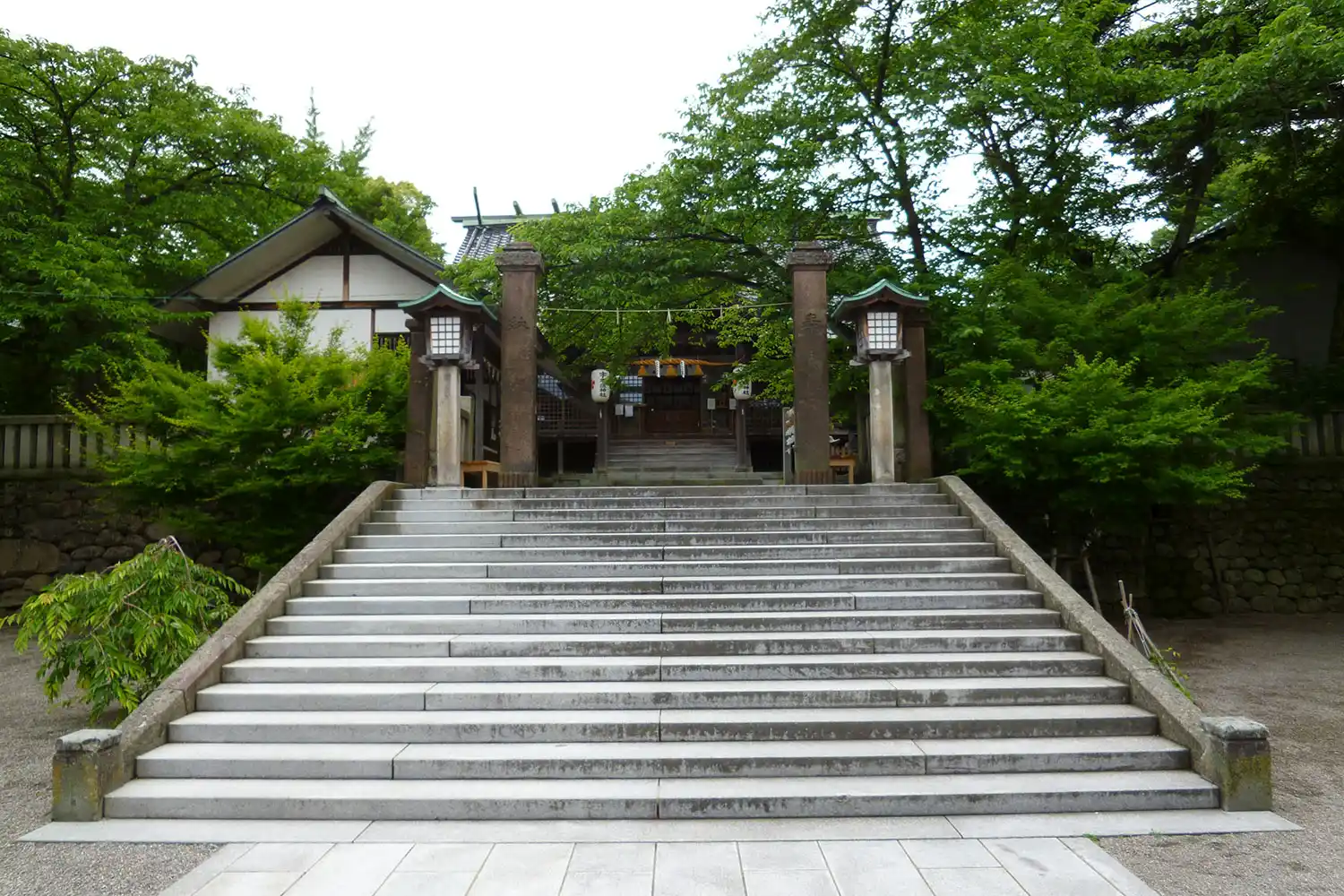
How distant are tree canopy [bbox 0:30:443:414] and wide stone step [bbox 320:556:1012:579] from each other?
6.39 meters

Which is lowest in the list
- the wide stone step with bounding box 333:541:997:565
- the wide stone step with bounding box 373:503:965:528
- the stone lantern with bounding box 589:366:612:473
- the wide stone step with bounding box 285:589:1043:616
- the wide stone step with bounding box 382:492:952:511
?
the wide stone step with bounding box 285:589:1043:616

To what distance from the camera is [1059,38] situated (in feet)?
35.5

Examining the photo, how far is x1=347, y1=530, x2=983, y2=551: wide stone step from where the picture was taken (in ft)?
27.8

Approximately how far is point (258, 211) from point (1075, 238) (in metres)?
15.4

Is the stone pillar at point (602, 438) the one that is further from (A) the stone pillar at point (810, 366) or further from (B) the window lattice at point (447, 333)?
(A) the stone pillar at point (810, 366)

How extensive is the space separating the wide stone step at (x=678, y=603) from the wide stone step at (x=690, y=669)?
82 centimetres

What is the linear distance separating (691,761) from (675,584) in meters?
2.55

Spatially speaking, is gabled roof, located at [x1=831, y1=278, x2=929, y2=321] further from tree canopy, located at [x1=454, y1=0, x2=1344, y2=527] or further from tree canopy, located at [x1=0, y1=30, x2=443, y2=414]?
tree canopy, located at [x1=0, y1=30, x2=443, y2=414]

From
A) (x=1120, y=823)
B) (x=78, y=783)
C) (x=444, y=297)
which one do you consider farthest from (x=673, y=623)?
(x=444, y=297)

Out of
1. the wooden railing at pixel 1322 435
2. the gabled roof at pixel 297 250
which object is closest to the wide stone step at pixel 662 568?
the wooden railing at pixel 1322 435

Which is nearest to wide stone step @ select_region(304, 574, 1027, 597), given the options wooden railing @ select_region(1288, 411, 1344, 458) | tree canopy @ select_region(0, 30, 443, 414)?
tree canopy @ select_region(0, 30, 443, 414)

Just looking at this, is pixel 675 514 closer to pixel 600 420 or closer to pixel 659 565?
pixel 659 565

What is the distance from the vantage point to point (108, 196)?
13.7 metres

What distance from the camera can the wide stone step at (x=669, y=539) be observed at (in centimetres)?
846
